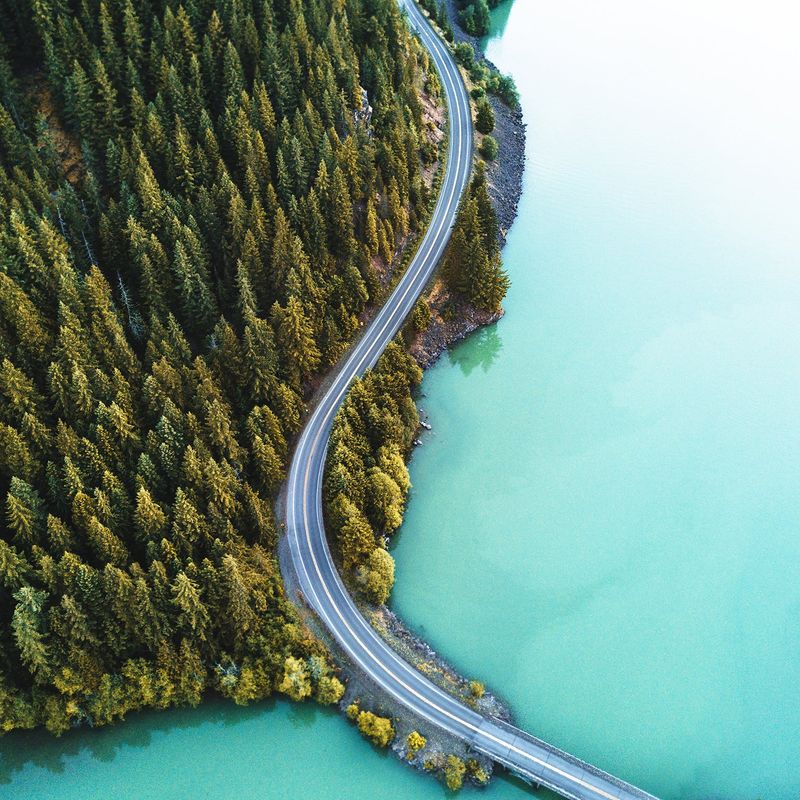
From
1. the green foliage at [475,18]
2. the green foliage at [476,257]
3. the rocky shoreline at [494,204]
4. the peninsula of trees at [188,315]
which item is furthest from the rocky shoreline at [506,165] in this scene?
the green foliage at [475,18]

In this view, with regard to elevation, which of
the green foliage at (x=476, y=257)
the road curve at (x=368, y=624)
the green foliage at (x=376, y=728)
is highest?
the green foliage at (x=476, y=257)

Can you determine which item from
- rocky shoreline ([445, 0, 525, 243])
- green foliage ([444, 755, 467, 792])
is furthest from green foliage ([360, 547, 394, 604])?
rocky shoreline ([445, 0, 525, 243])

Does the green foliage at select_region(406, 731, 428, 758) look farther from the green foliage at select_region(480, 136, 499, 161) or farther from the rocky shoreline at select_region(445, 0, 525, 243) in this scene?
the green foliage at select_region(480, 136, 499, 161)

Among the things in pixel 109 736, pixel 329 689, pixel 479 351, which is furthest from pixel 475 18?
pixel 109 736

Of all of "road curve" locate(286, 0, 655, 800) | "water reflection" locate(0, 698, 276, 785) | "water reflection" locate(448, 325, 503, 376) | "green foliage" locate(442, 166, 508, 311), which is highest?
"green foliage" locate(442, 166, 508, 311)

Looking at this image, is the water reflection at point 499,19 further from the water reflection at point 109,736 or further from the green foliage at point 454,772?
the green foliage at point 454,772

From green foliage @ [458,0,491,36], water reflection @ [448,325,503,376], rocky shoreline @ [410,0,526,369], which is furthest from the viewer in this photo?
green foliage @ [458,0,491,36]

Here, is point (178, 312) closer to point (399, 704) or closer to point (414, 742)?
point (399, 704)
